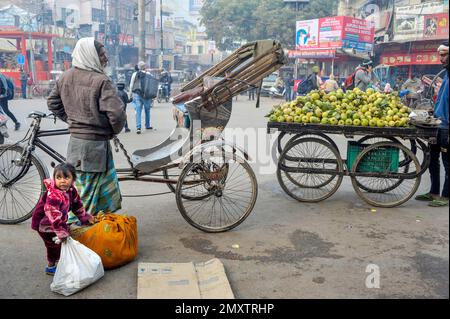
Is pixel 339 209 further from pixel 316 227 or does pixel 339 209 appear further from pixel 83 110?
pixel 83 110

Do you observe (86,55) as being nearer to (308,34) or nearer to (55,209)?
(55,209)

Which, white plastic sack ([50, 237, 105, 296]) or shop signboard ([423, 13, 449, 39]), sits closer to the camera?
white plastic sack ([50, 237, 105, 296])

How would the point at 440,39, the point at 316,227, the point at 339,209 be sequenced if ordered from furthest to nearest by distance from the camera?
the point at 440,39
the point at 339,209
the point at 316,227

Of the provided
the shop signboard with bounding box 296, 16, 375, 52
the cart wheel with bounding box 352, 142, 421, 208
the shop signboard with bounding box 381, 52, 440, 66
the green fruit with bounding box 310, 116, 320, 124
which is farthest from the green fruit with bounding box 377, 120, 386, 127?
the shop signboard with bounding box 296, 16, 375, 52

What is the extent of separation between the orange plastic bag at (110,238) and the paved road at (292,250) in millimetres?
103

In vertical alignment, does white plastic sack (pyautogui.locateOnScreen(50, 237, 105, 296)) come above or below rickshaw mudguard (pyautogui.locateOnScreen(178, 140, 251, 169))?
below

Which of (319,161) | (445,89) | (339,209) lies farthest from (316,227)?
(445,89)

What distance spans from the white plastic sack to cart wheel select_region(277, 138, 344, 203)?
108 inches

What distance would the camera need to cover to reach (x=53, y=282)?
3.15 meters

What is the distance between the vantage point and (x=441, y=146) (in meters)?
5.25

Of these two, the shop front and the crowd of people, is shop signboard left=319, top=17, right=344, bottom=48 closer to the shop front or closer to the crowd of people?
the shop front

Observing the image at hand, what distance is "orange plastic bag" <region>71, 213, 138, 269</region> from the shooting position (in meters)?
3.43
